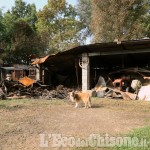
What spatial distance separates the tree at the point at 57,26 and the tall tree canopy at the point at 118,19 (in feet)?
26.0

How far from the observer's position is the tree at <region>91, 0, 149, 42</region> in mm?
28797

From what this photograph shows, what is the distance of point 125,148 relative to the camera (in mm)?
5523

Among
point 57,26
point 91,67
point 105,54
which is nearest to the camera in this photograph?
point 105,54

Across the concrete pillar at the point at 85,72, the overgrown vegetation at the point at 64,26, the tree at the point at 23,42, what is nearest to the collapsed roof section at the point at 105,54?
the concrete pillar at the point at 85,72

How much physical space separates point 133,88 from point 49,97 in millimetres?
4474

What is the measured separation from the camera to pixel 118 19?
94.2ft

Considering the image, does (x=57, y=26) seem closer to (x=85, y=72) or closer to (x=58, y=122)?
(x=85, y=72)

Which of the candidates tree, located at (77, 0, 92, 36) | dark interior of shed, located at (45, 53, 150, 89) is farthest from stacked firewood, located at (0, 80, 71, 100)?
tree, located at (77, 0, 92, 36)

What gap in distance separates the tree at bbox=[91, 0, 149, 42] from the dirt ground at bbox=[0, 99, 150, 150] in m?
18.9

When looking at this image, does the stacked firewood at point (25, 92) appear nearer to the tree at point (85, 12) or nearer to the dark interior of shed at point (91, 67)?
the dark interior of shed at point (91, 67)

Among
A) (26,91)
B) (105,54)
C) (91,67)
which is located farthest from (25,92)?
(91,67)

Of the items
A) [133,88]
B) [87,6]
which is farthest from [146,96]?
[87,6]

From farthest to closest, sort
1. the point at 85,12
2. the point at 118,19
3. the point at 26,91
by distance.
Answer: the point at 85,12 → the point at 118,19 → the point at 26,91

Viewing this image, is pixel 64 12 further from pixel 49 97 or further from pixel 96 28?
pixel 49 97
